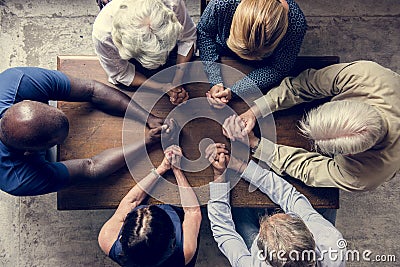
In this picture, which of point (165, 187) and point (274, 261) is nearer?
point (274, 261)

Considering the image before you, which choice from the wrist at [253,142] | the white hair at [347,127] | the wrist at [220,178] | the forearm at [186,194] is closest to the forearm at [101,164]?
the forearm at [186,194]

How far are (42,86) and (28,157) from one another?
0.26 meters

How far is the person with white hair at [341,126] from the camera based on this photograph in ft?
4.32

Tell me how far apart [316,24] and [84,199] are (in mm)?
1498

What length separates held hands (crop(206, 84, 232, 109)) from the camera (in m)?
1.62

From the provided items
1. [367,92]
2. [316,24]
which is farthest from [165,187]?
[316,24]

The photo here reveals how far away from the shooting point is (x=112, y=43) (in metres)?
1.53

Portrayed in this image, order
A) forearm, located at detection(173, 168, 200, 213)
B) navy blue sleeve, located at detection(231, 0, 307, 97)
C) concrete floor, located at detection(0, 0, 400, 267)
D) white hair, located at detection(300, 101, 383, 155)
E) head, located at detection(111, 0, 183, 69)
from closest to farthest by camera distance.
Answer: white hair, located at detection(300, 101, 383, 155)
head, located at detection(111, 0, 183, 69)
navy blue sleeve, located at detection(231, 0, 307, 97)
forearm, located at detection(173, 168, 200, 213)
concrete floor, located at detection(0, 0, 400, 267)

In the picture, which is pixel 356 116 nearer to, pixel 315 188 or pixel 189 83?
pixel 315 188

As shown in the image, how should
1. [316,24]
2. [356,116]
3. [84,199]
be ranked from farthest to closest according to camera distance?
[316,24] → [84,199] → [356,116]

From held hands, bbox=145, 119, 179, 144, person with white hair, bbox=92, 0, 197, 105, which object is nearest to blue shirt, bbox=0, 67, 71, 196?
person with white hair, bbox=92, 0, 197, 105

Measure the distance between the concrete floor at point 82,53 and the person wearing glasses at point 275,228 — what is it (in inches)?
25.8

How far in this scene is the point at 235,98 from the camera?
1664 mm

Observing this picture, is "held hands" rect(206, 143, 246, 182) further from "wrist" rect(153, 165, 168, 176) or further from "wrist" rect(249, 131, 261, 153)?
"wrist" rect(153, 165, 168, 176)
